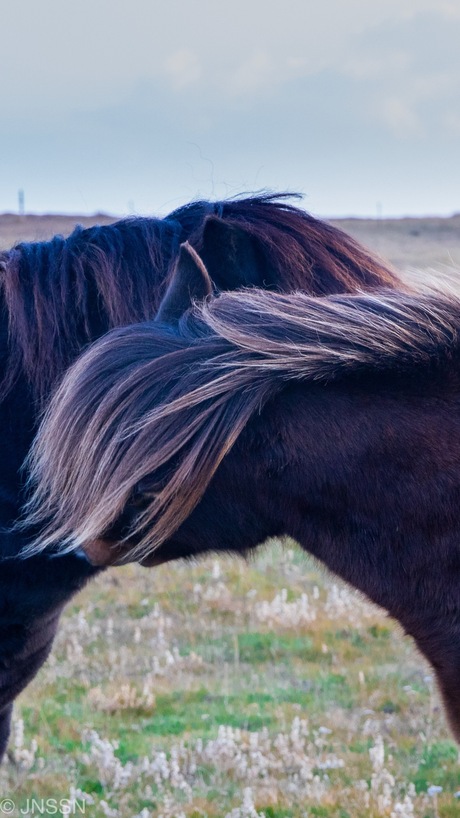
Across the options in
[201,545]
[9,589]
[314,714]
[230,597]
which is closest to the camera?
[201,545]

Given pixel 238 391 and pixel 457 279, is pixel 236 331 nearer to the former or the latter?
pixel 238 391

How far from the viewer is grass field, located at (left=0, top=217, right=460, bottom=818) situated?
3973 millimetres

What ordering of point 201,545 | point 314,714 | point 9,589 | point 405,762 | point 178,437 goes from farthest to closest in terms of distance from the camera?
point 314,714 < point 405,762 < point 9,589 < point 201,545 < point 178,437

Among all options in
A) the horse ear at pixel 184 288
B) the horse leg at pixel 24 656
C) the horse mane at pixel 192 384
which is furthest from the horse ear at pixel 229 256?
the horse leg at pixel 24 656

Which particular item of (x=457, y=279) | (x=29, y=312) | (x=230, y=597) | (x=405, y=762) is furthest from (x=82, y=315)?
(x=230, y=597)

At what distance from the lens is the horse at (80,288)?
105 inches

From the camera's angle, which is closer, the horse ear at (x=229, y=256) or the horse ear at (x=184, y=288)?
the horse ear at (x=184, y=288)

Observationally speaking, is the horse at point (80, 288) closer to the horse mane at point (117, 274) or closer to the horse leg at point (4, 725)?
the horse mane at point (117, 274)

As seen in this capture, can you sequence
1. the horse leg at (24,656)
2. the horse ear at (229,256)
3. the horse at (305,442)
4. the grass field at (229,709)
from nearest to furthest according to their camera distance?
the horse at (305,442), the horse ear at (229,256), the horse leg at (24,656), the grass field at (229,709)

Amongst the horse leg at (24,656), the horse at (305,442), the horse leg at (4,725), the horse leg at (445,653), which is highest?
the horse at (305,442)

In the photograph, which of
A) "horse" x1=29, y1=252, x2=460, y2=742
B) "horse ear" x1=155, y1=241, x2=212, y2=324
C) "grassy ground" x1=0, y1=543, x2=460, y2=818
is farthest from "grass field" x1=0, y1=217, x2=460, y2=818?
"horse ear" x1=155, y1=241, x2=212, y2=324

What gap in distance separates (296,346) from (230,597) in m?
5.07

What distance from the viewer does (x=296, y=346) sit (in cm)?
204

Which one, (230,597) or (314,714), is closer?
(314,714)
